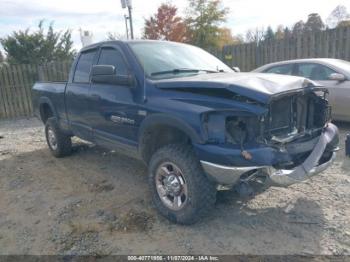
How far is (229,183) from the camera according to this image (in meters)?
3.06

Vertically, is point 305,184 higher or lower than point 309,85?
lower

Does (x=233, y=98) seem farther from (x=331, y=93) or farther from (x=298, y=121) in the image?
(x=331, y=93)

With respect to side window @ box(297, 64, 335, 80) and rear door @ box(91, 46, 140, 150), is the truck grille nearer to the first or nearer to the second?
rear door @ box(91, 46, 140, 150)

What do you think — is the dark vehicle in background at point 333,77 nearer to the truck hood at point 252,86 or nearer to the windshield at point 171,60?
the windshield at point 171,60

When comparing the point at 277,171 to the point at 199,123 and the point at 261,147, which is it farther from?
the point at 199,123

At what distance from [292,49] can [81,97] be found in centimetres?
822

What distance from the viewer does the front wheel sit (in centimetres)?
324

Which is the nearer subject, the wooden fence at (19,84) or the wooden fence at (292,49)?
the wooden fence at (292,49)

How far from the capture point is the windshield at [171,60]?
13.1 feet

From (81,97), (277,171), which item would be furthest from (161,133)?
(81,97)

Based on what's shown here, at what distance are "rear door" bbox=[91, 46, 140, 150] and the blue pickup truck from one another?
14 mm

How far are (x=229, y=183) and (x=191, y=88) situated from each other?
1.02m

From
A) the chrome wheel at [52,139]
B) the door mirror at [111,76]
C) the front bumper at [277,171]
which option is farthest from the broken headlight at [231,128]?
the chrome wheel at [52,139]

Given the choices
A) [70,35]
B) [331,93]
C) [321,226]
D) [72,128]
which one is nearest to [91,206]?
[72,128]
